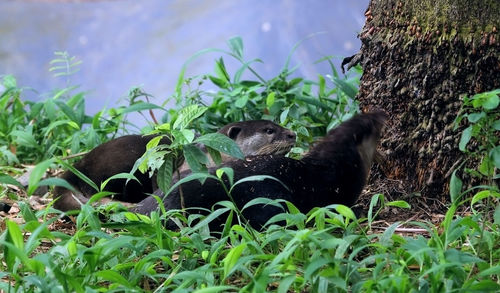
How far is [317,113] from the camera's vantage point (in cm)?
623

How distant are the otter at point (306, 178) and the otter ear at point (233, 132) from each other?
1.24 metres

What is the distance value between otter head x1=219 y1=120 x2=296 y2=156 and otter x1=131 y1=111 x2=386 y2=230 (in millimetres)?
1030

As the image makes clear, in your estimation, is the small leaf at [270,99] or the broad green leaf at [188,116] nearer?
the broad green leaf at [188,116]

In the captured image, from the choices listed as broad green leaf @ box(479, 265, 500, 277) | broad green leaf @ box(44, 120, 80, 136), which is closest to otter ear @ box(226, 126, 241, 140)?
broad green leaf @ box(44, 120, 80, 136)

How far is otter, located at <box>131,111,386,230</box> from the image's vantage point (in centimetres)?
429

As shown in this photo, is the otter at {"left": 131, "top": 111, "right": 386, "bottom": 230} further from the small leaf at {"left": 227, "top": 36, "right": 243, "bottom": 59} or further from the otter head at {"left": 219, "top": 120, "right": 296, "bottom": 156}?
the small leaf at {"left": 227, "top": 36, "right": 243, "bottom": 59}

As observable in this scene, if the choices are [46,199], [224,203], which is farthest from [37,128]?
[224,203]

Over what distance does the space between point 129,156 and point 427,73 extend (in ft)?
6.78

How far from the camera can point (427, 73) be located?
4.53 m

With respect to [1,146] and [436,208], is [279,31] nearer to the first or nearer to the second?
[1,146]

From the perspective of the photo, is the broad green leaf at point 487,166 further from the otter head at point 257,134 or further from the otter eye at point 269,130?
the otter eye at point 269,130

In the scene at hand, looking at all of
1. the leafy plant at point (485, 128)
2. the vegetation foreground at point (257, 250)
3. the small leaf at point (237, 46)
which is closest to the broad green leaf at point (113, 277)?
the vegetation foreground at point (257, 250)

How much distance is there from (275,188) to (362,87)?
97 cm

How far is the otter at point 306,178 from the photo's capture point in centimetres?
429
